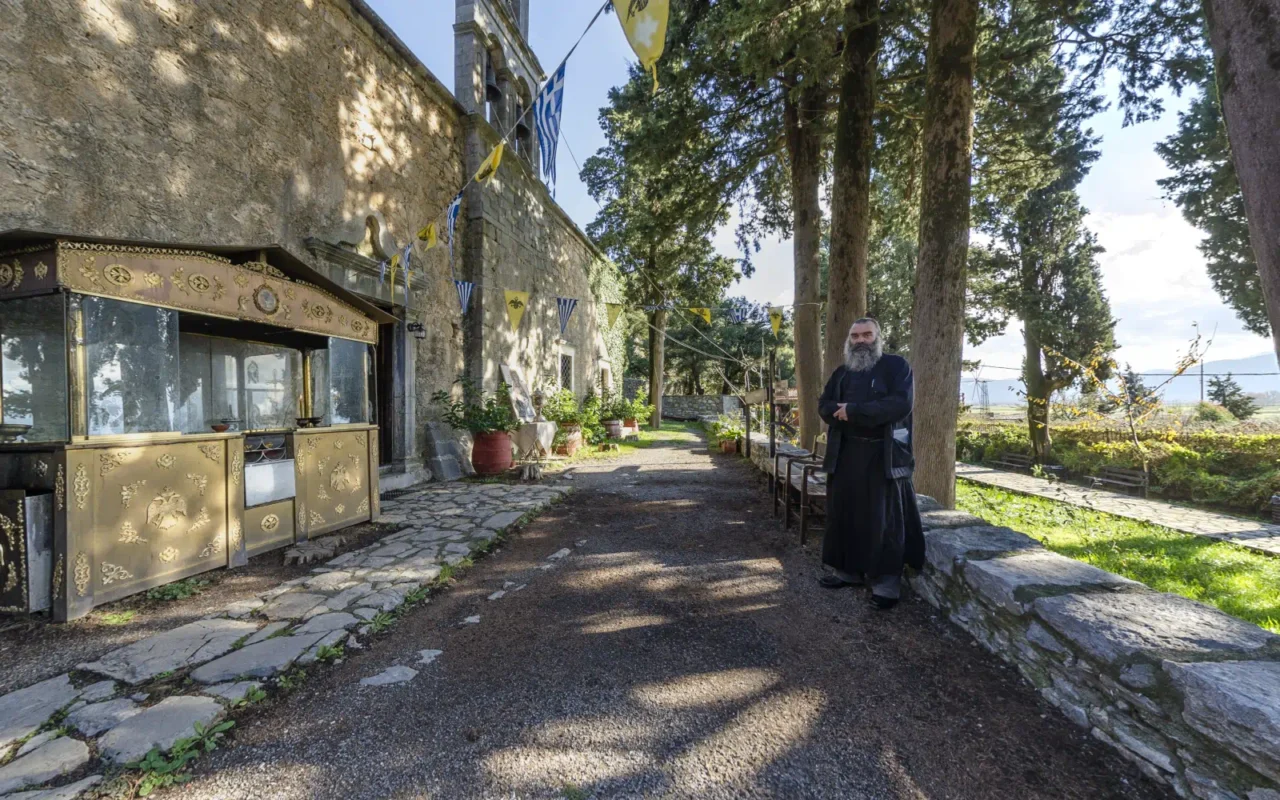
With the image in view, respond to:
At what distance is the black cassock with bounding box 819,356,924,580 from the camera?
3.02 meters

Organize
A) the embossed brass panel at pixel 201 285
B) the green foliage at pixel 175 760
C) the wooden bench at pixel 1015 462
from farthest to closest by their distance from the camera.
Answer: the wooden bench at pixel 1015 462 → the embossed brass panel at pixel 201 285 → the green foliage at pixel 175 760

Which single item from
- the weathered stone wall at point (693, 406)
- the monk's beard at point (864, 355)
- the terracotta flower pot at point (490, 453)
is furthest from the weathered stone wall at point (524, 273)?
the weathered stone wall at point (693, 406)

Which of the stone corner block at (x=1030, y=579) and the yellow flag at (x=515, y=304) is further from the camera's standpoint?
the yellow flag at (x=515, y=304)

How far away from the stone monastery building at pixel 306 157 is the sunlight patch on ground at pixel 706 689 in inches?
147

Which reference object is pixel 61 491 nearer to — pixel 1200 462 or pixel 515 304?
pixel 515 304

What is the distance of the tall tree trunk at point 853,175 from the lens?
6.11 metres

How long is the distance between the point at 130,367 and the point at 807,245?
24.5 feet

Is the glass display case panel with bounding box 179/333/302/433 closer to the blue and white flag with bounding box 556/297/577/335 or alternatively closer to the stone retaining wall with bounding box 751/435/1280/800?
the stone retaining wall with bounding box 751/435/1280/800

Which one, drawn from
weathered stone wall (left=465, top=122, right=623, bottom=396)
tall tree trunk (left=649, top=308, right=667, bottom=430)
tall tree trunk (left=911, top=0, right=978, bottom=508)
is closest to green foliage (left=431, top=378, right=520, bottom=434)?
weathered stone wall (left=465, top=122, right=623, bottom=396)

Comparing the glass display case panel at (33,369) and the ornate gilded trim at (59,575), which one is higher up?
the glass display case panel at (33,369)

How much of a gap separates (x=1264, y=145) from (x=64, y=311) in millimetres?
5527

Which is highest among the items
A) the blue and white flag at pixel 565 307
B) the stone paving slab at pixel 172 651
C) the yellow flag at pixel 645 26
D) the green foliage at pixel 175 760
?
the yellow flag at pixel 645 26

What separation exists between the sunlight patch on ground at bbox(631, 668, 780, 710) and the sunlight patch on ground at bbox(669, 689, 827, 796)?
0.10 meters

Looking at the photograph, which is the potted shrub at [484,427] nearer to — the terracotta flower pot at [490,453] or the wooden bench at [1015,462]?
the terracotta flower pot at [490,453]
